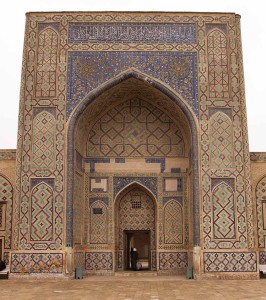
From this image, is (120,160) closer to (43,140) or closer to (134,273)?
(43,140)

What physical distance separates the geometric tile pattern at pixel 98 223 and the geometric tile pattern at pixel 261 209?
3.47 metres

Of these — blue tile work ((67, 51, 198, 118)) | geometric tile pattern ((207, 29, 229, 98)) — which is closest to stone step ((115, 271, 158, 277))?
blue tile work ((67, 51, 198, 118))

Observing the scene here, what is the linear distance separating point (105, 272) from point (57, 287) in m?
2.56

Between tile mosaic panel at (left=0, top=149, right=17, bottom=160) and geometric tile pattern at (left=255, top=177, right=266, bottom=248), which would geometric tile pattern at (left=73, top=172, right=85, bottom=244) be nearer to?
tile mosaic panel at (left=0, top=149, right=17, bottom=160)

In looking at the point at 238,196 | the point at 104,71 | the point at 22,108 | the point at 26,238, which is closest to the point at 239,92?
the point at 238,196

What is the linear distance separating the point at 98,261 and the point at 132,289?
3095mm

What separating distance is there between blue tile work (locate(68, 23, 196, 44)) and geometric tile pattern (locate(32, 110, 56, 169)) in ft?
6.23

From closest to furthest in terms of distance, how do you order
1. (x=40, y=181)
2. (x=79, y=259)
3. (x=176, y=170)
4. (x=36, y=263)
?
(x=36, y=263)
(x=40, y=181)
(x=79, y=259)
(x=176, y=170)

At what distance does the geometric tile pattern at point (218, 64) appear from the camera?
10484mm

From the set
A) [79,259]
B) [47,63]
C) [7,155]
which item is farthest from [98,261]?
[47,63]

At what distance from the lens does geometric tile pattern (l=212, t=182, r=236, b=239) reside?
32.4ft

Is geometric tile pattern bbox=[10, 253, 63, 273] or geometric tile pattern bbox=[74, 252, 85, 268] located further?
geometric tile pattern bbox=[74, 252, 85, 268]

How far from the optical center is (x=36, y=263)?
382 inches

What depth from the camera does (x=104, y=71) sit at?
34.9 feet
